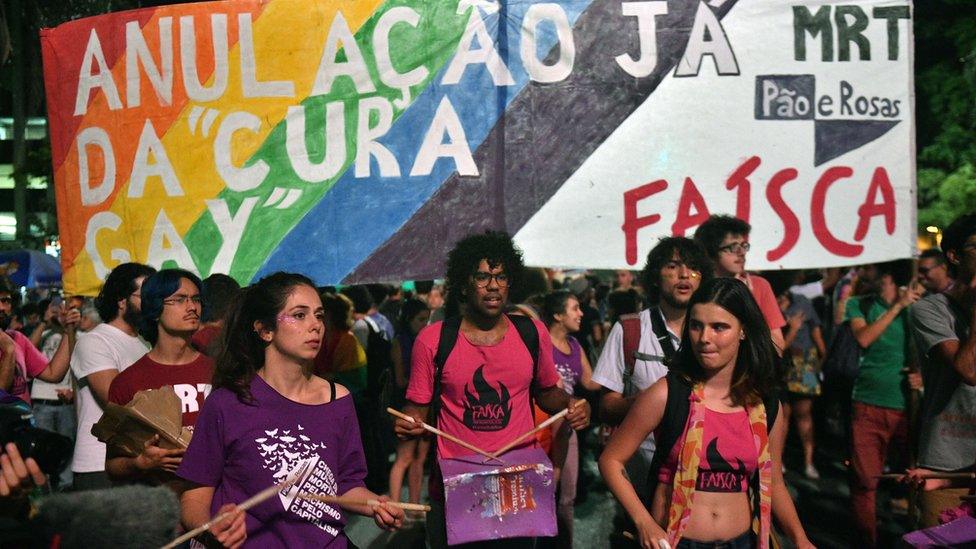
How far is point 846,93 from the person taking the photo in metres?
6.20

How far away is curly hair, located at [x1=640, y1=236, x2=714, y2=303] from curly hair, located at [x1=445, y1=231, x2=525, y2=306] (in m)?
0.73

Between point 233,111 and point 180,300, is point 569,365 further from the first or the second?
point 180,300

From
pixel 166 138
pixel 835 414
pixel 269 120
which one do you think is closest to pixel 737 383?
pixel 269 120

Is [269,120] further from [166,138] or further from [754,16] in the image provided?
[754,16]

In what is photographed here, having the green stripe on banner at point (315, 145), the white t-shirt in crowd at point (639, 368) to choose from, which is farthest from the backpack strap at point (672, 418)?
the green stripe on banner at point (315, 145)

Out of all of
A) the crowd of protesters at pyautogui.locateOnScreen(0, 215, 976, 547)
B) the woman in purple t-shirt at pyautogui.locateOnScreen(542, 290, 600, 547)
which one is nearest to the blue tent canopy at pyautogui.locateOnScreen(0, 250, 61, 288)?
the crowd of protesters at pyautogui.locateOnScreen(0, 215, 976, 547)

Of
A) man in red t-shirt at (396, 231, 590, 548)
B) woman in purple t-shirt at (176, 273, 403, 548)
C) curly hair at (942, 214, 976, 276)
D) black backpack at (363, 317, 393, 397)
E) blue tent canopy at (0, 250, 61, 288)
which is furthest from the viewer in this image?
blue tent canopy at (0, 250, 61, 288)

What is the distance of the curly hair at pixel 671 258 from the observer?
5.53 m

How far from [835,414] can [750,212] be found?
7241 mm

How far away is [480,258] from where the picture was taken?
5.71m

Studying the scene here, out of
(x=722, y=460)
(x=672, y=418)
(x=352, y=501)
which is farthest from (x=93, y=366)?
(x=722, y=460)

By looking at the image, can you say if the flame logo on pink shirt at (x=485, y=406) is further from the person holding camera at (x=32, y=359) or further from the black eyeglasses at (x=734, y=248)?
the person holding camera at (x=32, y=359)

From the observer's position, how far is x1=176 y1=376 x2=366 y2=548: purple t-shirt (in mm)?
3656

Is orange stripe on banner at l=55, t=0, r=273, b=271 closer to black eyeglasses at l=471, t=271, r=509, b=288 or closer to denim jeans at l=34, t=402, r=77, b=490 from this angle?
black eyeglasses at l=471, t=271, r=509, b=288
